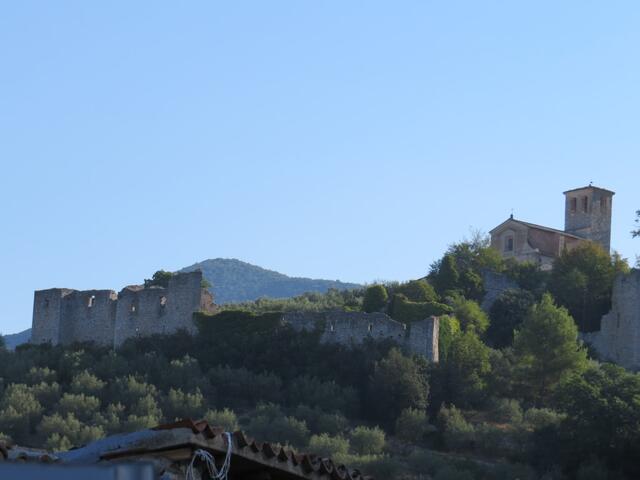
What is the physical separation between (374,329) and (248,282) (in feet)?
244

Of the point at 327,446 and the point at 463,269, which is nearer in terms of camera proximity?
the point at 327,446

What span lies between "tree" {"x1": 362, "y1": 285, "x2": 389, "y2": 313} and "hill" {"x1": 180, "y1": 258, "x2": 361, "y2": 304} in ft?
196

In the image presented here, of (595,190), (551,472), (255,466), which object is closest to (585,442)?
(551,472)

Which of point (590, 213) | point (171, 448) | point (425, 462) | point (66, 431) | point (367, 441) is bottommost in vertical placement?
point (425, 462)

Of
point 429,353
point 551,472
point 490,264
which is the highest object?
point 490,264

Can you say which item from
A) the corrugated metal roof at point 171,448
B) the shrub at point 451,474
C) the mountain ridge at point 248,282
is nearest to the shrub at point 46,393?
the shrub at point 451,474

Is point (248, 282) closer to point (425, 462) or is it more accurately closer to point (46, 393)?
point (46, 393)

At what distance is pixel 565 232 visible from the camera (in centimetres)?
6109

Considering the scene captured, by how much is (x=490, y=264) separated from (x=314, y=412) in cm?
1326

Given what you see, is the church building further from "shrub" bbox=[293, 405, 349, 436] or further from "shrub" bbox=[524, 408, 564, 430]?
"shrub" bbox=[293, 405, 349, 436]

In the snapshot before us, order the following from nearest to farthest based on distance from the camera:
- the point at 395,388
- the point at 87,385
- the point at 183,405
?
1. the point at 183,405
2. the point at 395,388
3. the point at 87,385

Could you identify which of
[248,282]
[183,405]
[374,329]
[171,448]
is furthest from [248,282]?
[171,448]

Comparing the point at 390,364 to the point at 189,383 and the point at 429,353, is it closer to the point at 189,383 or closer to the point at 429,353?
the point at 429,353

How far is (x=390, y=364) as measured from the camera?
44156 millimetres
